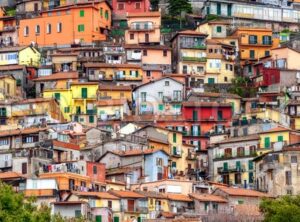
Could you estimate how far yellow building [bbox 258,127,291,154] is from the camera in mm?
111688

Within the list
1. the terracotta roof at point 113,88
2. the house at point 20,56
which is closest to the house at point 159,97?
the terracotta roof at point 113,88

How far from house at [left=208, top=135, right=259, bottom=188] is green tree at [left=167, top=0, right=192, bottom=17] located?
95.2 feet

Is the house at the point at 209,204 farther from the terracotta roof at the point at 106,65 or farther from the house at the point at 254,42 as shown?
the house at the point at 254,42

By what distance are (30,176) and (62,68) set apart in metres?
28.5

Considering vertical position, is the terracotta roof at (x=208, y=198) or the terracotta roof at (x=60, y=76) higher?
the terracotta roof at (x=60, y=76)

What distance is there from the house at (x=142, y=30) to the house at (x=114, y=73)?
20.8 ft

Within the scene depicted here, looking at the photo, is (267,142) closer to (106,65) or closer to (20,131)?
(20,131)

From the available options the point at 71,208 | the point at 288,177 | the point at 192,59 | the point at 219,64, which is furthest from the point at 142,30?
the point at 71,208

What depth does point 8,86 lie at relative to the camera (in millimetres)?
126188

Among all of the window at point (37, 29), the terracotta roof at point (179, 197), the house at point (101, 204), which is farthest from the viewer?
the window at point (37, 29)

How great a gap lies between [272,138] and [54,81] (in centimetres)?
1963

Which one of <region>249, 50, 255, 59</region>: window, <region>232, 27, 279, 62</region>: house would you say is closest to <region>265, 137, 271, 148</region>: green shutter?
<region>232, 27, 279, 62</region>: house

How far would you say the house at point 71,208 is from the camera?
9500 centimetres

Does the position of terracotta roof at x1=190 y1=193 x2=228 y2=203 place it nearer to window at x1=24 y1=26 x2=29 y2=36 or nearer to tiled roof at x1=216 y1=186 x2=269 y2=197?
tiled roof at x1=216 y1=186 x2=269 y2=197
